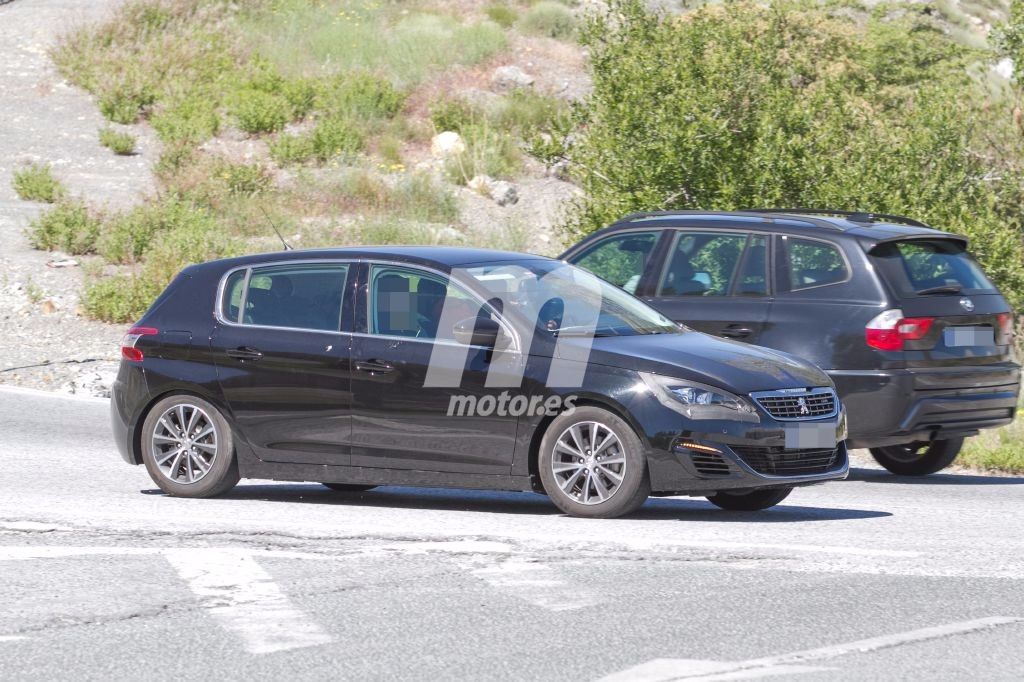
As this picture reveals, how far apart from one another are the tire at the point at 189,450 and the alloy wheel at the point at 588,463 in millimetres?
2216

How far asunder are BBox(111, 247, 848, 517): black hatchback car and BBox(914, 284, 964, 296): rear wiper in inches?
74.4

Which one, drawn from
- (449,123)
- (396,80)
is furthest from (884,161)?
(396,80)

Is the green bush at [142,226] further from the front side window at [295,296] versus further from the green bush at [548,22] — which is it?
the green bush at [548,22]

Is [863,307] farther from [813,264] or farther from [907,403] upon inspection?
[907,403]

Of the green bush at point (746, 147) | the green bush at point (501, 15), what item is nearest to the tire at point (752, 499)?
the green bush at point (746, 147)

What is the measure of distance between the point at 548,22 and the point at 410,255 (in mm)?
29204

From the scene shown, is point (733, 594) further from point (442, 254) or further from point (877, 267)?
point (877, 267)

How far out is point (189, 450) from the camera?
9641mm

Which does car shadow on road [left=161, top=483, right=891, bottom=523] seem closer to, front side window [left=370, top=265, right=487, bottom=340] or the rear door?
front side window [left=370, top=265, right=487, bottom=340]

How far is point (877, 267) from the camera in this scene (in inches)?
418

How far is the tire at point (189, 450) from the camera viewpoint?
953 centimetres

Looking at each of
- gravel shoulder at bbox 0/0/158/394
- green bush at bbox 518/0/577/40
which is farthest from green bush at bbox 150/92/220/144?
green bush at bbox 518/0/577/40

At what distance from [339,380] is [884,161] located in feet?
33.9

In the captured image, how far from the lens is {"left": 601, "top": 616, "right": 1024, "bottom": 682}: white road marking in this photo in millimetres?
5406
